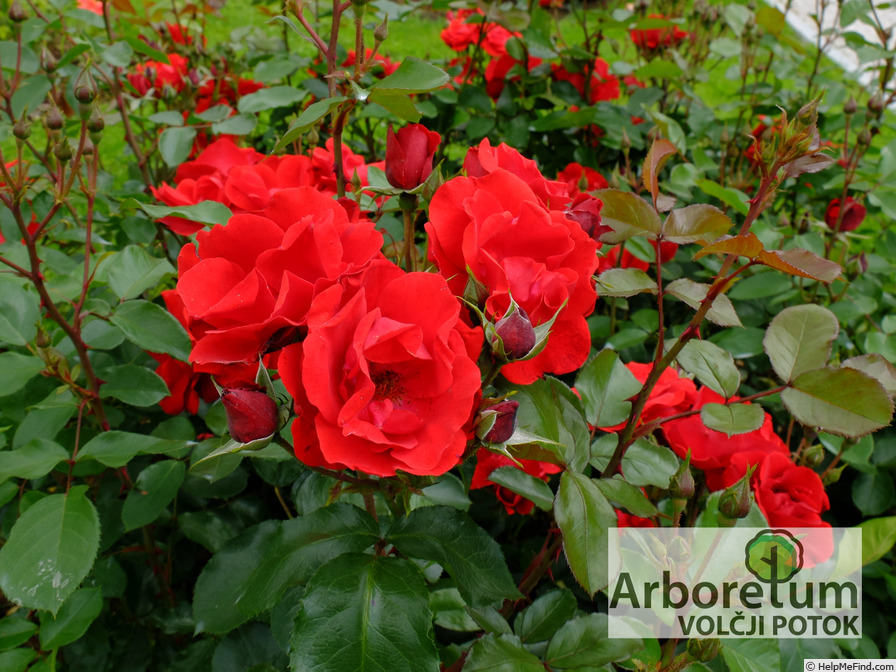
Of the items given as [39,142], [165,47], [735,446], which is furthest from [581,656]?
[39,142]

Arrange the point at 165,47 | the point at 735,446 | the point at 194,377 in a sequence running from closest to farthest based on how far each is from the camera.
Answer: the point at 735,446 → the point at 194,377 → the point at 165,47

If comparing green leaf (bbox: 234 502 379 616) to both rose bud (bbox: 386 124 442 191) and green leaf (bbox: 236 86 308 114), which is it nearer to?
rose bud (bbox: 386 124 442 191)

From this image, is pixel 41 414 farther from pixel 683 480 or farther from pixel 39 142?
pixel 39 142

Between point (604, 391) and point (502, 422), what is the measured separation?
39 centimetres

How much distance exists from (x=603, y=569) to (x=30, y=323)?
99 centimetres

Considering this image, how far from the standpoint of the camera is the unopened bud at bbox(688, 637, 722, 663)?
0.74m

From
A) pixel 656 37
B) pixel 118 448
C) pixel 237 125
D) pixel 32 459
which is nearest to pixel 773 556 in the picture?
pixel 118 448

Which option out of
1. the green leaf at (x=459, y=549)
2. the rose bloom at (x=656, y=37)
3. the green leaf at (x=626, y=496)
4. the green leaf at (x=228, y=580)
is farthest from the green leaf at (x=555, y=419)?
the rose bloom at (x=656, y=37)

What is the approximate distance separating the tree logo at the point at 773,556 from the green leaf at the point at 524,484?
0.86ft

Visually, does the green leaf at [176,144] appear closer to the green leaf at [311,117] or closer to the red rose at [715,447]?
the green leaf at [311,117]

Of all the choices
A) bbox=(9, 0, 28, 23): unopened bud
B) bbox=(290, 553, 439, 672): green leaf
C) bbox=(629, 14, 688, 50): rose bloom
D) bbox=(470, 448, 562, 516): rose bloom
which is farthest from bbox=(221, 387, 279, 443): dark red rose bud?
bbox=(629, 14, 688, 50): rose bloom

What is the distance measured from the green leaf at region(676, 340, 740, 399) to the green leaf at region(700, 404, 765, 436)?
6cm

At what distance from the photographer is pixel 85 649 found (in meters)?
1.21

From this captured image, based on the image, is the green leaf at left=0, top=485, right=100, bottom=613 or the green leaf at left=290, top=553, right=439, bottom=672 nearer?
the green leaf at left=290, top=553, right=439, bottom=672
